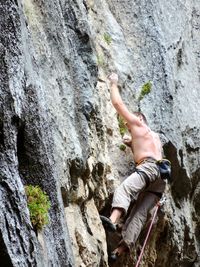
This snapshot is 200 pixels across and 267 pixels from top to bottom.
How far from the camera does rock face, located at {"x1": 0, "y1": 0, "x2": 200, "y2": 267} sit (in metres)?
4.88

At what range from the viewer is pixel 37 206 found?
509 cm

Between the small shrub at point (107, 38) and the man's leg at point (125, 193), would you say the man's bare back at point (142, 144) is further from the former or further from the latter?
the small shrub at point (107, 38)

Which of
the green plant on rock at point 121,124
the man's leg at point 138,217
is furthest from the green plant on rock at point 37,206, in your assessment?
the green plant on rock at point 121,124

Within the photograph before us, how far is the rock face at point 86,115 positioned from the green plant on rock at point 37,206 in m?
0.13

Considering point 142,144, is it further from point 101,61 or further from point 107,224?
point 101,61

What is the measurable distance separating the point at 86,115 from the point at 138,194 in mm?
1763

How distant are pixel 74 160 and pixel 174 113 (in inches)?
148

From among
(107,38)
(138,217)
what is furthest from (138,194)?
(107,38)

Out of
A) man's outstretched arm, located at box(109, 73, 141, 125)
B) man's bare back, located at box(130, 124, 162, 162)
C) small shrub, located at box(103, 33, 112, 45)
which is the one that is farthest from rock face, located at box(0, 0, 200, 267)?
man's bare back, located at box(130, 124, 162, 162)

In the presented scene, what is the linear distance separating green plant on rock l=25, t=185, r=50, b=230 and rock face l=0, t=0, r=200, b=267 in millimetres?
126

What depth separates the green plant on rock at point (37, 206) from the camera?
197 inches

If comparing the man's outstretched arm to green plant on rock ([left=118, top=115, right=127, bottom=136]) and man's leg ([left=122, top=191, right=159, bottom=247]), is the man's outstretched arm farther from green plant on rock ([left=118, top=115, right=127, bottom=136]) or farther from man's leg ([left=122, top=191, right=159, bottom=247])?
man's leg ([left=122, top=191, right=159, bottom=247])

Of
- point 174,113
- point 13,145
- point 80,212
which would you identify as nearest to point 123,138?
point 174,113

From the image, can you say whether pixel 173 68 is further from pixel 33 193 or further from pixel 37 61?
pixel 33 193
